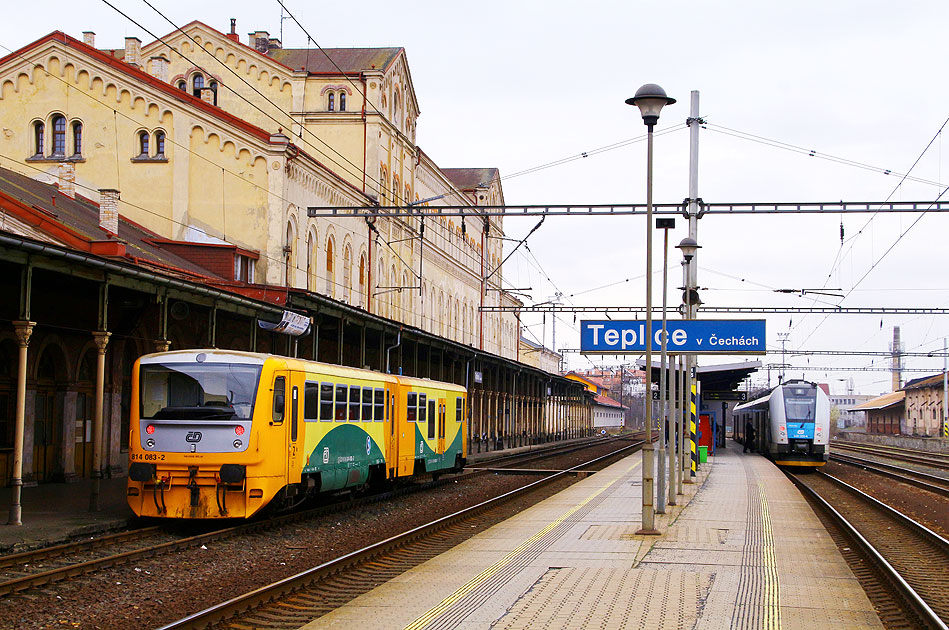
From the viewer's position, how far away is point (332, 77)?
151 feet

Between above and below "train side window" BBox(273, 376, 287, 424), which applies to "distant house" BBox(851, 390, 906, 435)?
below

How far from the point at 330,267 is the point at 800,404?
1788 centimetres

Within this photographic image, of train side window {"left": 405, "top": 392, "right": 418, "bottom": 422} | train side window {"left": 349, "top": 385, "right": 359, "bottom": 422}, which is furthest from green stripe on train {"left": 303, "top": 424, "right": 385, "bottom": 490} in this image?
train side window {"left": 405, "top": 392, "right": 418, "bottom": 422}

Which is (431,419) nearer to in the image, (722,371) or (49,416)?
(49,416)

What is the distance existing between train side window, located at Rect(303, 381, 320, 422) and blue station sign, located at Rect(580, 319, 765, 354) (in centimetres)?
472

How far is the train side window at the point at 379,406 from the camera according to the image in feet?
69.8

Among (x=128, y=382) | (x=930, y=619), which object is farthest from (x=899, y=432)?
(x=930, y=619)

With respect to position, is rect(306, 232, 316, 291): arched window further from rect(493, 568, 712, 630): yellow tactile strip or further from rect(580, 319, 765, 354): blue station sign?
rect(493, 568, 712, 630): yellow tactile strip

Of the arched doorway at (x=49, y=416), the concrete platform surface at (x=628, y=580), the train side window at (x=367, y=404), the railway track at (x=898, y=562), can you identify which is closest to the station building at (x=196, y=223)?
the arched doorway at (x=49, y=416)

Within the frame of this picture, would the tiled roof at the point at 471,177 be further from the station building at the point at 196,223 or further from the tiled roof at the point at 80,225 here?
the tiled roof at the point at 80,225

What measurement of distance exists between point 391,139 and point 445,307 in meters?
14.9

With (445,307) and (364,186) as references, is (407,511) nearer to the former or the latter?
(364,186)

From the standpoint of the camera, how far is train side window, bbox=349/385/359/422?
19656 mm

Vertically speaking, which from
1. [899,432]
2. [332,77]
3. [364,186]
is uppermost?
[332,77]
